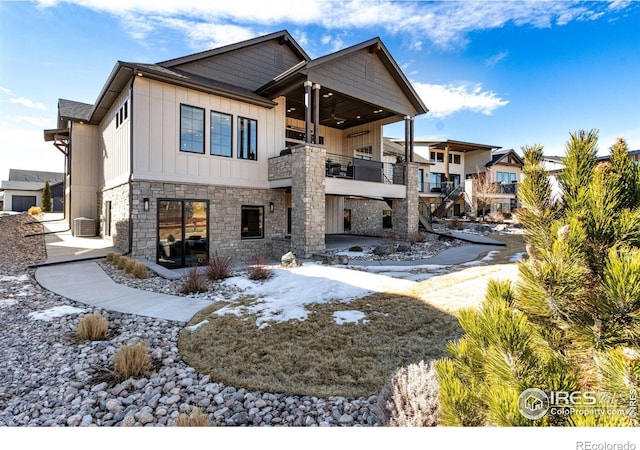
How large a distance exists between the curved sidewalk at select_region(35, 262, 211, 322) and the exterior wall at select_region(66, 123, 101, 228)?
9.23 m

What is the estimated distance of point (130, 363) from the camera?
11.4ft

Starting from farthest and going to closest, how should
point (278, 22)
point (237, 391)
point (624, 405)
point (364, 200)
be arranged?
point (364, 200) → point (278, 22) → point (237, 391) → point (624, 405)

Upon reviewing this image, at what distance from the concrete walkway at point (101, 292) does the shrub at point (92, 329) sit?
33.9 inches

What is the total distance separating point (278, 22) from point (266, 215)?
8.98 m

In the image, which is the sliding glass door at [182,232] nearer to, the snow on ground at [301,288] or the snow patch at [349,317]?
the snow on ground at [301,288]

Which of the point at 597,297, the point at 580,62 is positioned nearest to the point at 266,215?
the point at 580,62

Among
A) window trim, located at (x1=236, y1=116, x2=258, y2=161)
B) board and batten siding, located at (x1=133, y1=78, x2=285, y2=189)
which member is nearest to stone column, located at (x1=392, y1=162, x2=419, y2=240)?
board and batten siding, located at (x1=133, y1=78, x2=285, y2=189)

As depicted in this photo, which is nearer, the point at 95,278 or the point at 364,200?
the point at 95,278

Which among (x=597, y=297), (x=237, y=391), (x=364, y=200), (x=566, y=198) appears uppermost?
(x=364, y=200)

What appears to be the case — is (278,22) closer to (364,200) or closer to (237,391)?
(237,391)

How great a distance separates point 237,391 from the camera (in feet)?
10.4

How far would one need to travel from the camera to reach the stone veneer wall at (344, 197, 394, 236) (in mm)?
20031

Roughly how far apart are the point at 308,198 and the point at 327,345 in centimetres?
730

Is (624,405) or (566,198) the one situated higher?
(566,198)
